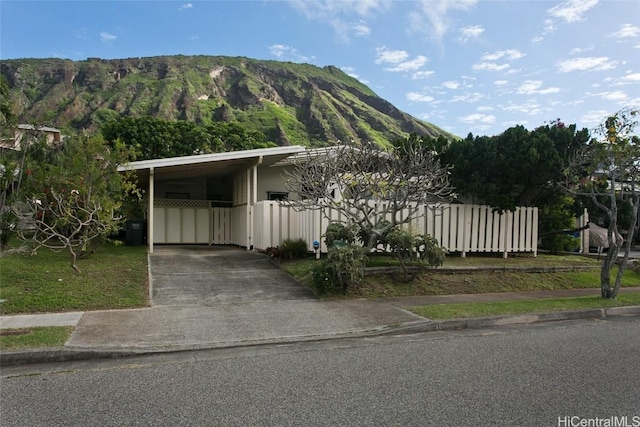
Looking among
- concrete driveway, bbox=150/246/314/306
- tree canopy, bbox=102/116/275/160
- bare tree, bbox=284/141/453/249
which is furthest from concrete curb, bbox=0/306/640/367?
tree canopy, bbox=102/116/275/160

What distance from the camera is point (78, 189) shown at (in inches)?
465

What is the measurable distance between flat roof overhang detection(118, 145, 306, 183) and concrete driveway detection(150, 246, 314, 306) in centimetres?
278

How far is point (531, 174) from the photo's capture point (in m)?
14.0

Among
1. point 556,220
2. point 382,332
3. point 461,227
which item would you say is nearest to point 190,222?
point 461,227

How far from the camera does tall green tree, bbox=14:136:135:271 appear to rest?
11586mm

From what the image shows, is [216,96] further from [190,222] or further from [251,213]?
[251,213]

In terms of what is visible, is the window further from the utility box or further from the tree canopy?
the tree canopy

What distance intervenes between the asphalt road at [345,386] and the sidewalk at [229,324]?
0.31 meters

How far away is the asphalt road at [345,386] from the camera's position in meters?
4.15

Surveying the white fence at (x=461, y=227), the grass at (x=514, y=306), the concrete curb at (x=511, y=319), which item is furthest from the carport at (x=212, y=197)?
the concrete curb at (x=511, y=319)

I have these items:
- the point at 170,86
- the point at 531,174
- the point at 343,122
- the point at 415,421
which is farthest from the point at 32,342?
the point at 170,86

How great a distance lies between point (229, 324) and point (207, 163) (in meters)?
8.67

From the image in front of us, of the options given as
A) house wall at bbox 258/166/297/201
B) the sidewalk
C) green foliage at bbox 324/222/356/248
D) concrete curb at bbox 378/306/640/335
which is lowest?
concrete curb at bbox 378/306/640/335

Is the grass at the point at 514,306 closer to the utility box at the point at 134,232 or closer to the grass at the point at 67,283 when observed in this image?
the grass at the point at 67,283
